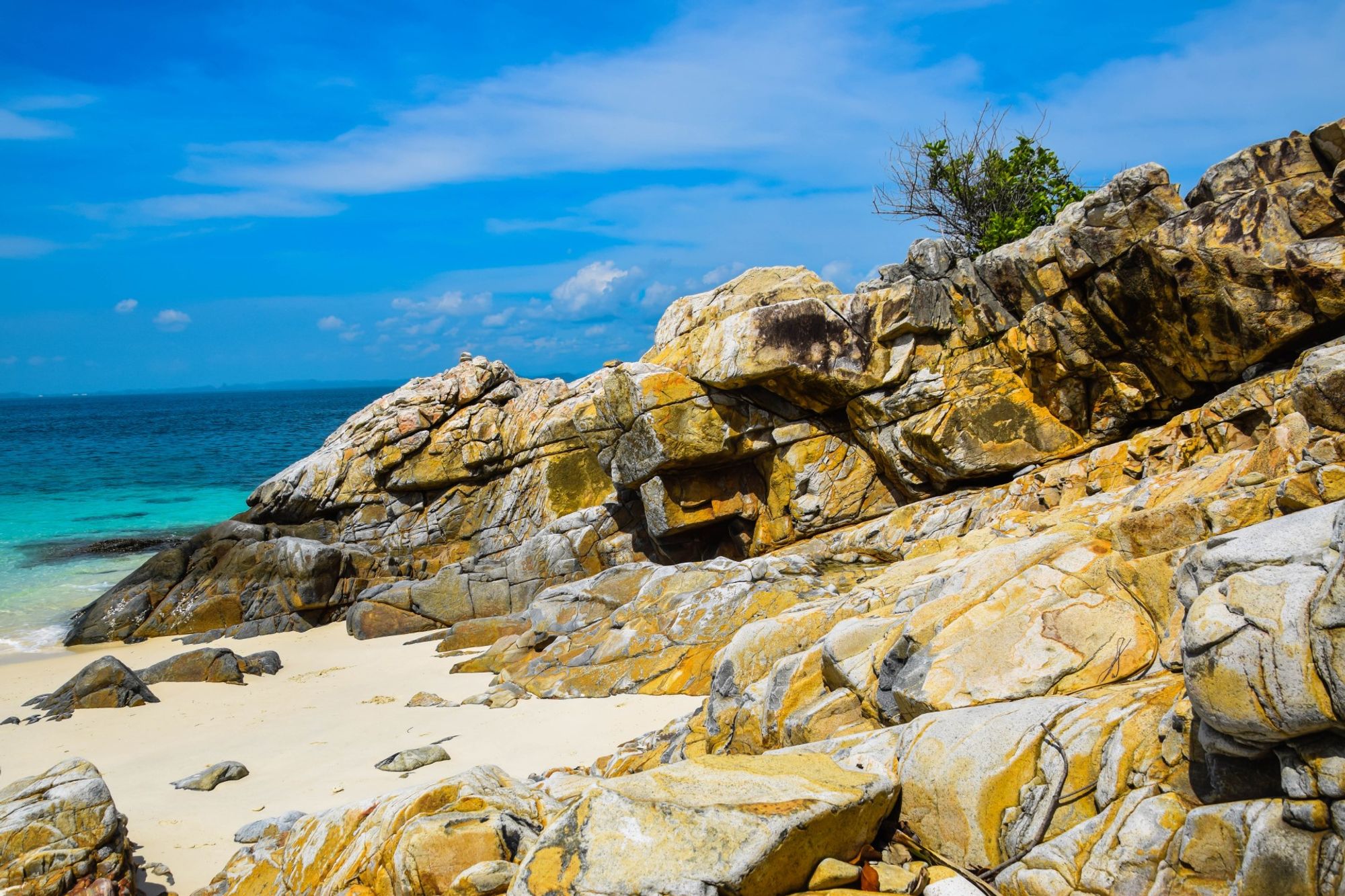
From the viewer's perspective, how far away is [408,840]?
5898 mm

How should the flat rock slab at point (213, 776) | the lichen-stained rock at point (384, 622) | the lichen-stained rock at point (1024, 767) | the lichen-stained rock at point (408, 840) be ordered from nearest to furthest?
the lichen-stained rock at point (1024, 767) < the lichen-stained rock at point (408, 840) < the flat rock slab at point (213, 776) < the lichen-stained rock at point (384, 622)

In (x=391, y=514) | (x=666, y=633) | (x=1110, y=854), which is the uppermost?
(x=1110, y=854)

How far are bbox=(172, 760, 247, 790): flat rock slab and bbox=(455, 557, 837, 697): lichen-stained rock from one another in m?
4.04

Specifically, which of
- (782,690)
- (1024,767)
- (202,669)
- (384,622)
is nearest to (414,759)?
(782,690)

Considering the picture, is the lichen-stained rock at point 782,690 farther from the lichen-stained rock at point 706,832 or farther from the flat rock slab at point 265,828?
the flat rock slab at point 265,828

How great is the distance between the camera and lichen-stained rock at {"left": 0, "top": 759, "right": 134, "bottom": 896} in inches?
297

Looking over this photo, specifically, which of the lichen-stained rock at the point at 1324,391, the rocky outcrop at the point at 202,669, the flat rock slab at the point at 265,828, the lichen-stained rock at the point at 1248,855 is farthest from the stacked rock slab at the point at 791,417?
the flat rock slab at the point at 265,828

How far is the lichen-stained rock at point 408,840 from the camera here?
5789 mm

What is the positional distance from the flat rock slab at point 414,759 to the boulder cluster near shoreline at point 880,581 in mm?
71

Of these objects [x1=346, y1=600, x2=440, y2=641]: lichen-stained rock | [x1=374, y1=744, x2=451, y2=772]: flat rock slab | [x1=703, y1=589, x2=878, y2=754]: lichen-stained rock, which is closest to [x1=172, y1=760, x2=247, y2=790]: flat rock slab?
[x1=374, y1=744, x2=451, y2=772]: flat rock slab

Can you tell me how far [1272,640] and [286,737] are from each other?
12443 mm

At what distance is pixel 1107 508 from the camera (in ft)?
37.2

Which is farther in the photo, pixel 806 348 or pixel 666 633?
pixel 806 348

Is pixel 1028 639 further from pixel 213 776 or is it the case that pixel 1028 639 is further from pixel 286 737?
pixel 286 737
